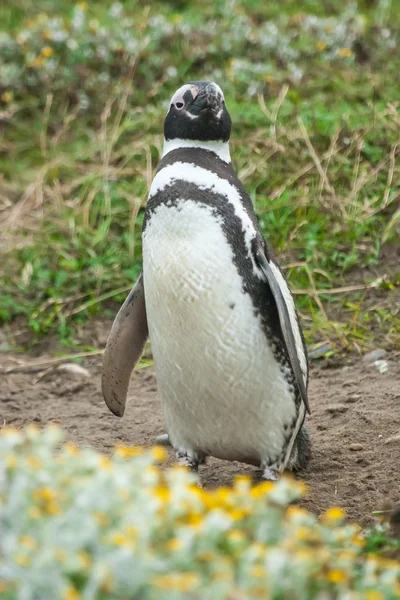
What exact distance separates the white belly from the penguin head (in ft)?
1.08

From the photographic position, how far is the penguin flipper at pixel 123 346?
3649mm

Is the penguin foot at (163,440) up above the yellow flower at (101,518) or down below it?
below

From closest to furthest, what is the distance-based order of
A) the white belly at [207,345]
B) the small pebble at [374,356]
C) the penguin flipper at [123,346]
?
the white belly at [207,345] < the penguin flipper at [123,346] < the small pebble at [374,356]

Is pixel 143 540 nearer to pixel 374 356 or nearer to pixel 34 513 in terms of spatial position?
pixel 34 513

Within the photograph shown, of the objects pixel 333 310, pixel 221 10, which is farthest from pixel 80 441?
pixel 221 10

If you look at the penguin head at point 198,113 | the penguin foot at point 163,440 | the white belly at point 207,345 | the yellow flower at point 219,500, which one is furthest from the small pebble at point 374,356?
the yellow flower at point 219,500

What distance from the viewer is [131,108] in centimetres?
690

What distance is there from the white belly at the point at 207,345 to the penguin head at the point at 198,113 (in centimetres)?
33

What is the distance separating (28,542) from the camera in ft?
5.59

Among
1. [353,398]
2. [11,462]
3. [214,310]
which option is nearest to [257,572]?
[11,462]

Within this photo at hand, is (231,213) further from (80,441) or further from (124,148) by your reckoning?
(124,148)

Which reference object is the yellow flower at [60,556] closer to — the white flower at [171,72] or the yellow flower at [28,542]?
the yellow flower at [28,542]

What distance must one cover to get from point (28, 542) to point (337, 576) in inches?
20.8

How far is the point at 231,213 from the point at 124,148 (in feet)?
10.5
